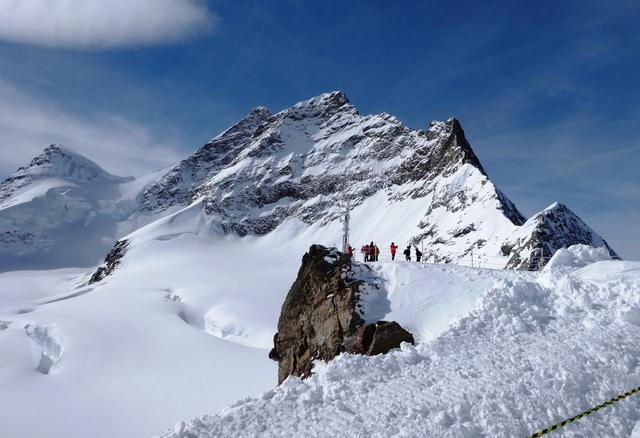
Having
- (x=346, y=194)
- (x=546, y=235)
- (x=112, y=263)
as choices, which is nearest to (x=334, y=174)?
(x=346, y=194)

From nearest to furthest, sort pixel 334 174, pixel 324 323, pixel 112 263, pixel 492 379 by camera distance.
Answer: pixel 492 379, pixel 324 323, pixel 112 263, pixel 334 174

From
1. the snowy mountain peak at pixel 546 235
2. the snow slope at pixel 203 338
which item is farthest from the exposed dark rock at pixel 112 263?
the snowy mountain peak at pixel 546 235

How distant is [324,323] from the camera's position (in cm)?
2141

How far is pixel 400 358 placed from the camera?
43.5 ft

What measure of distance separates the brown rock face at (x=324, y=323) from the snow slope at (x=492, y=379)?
6.40 feet

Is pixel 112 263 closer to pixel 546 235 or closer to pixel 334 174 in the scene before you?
pixel 334 174

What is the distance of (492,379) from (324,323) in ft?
34.2

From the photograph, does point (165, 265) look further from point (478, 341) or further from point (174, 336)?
point (478, 341)

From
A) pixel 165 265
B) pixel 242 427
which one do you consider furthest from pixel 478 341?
pixel 165 265

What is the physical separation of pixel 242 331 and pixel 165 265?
2211 inches

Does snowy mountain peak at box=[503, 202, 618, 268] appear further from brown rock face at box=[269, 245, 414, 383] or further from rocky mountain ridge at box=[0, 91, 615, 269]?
brown rock face at box=[269, 245, 414, 383]

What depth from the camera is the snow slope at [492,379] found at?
10.3 m

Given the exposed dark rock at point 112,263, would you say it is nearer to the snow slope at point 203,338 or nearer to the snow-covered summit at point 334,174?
the snow slope at point 203,338

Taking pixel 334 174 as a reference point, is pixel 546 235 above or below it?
below
